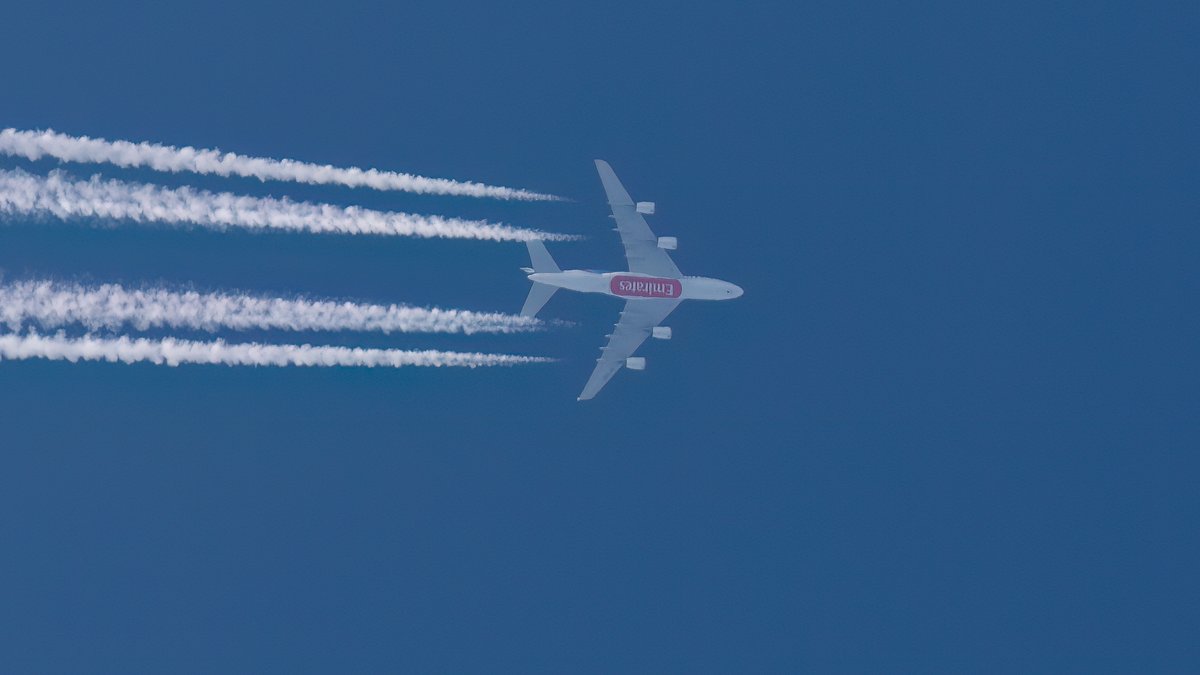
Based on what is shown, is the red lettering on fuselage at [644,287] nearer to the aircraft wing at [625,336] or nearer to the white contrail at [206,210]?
the aircraft wing at [625,336]

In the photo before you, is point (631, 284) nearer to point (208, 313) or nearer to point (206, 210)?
point (208, 313)

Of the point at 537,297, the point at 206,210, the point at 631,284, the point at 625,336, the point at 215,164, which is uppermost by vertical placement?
the point at 215,164

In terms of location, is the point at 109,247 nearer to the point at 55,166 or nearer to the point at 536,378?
the point at 55,166

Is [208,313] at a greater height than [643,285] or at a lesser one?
lesser

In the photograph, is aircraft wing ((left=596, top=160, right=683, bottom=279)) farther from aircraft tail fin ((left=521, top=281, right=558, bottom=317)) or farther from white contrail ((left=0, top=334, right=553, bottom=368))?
white contrail ((left=0, top=334, right=553, bottom=368))

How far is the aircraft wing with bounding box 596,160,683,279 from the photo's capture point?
47.0 metres

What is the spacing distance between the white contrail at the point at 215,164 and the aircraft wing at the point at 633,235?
2.43 metres

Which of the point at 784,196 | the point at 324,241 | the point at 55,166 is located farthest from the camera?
the point at 784,196

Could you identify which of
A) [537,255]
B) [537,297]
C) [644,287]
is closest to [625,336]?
[644,287]

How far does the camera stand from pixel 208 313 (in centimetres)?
4331

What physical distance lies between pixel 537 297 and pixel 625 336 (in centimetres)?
388

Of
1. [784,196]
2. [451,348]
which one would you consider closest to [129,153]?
[451,348]

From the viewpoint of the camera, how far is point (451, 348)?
1805 inches

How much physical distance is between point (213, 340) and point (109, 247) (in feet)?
17.9
